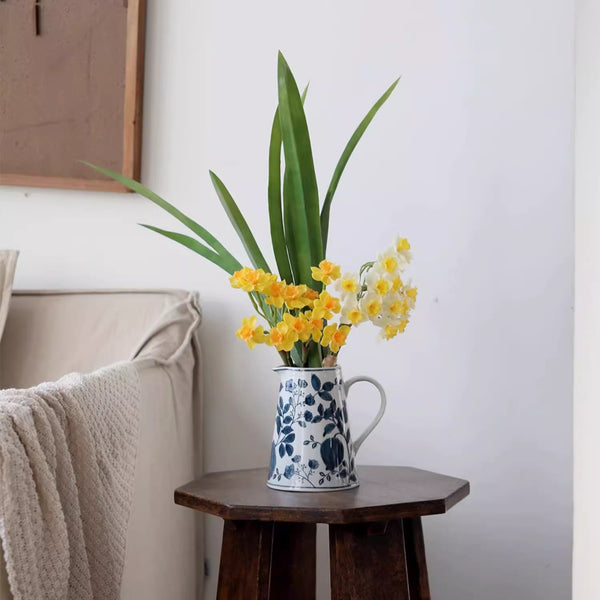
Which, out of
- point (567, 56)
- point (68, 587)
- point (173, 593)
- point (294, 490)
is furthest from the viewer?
point (567, 56)

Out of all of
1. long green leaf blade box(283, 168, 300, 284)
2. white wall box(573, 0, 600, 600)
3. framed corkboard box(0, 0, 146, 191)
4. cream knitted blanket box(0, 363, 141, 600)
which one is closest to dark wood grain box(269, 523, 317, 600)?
Result: cream knitted blanket box(0, 363, 141, 600)

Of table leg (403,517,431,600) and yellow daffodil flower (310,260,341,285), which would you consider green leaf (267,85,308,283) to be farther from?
table leg (403,517,431,600)

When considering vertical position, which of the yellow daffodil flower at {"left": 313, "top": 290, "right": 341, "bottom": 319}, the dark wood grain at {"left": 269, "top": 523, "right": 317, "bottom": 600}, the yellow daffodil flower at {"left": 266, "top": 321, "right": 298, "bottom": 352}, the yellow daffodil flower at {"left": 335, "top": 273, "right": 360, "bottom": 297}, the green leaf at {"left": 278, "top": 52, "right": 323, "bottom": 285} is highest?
the green leaf at {"left": 278, "top": 52, "right": 323, "bottom": 285}

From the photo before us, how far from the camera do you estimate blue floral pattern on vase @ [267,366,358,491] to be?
1103 millimetres

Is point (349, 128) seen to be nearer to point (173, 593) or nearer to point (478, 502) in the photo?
point (478, 502)

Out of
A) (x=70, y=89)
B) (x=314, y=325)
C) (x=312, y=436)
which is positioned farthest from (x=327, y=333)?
(x=70, y=89)

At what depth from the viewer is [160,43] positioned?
1.60 meters

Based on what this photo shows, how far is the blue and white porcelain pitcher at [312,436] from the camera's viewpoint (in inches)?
43.4

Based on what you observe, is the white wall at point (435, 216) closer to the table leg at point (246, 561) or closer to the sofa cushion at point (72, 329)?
the sofa cushion at point (72, 329)

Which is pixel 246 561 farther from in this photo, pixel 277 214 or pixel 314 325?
pixel 277 214

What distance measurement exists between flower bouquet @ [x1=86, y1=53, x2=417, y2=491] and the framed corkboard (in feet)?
1.37

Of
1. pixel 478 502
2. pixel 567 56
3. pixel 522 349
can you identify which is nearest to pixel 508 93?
pixel 567 56

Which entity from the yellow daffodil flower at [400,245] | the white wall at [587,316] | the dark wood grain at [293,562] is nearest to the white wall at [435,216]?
the dark wood grain at [293,562]

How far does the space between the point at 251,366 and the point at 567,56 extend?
2.68 feet
